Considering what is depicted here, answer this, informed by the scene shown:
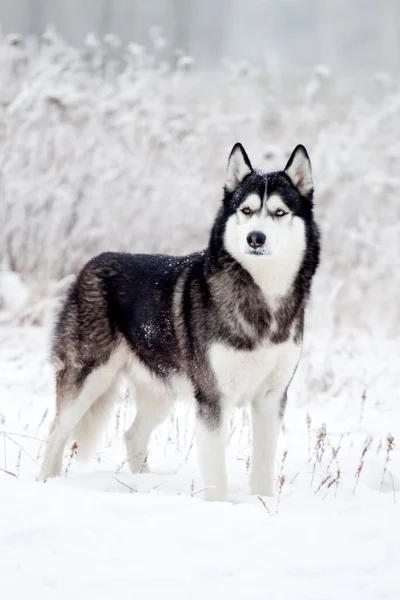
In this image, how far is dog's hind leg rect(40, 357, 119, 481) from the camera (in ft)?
13.7

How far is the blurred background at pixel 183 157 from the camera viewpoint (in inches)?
290

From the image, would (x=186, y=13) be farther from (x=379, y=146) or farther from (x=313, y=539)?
(x=313, y=539)

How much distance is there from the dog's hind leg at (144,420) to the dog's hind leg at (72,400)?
34cm

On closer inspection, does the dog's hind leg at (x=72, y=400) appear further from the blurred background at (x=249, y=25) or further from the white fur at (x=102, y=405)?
the blurred background at (x=249, y=25)

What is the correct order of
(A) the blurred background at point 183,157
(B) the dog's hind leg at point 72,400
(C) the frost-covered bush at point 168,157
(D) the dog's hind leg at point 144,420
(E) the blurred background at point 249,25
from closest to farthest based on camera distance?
1. (B) the dog's hind leg at point 72,400
2. (D) the dog's hind leg at point 144,420
3. (A) the blurred background at point 183,157
4. (C) the frost-covered bush at point 168,157
5. (E) the blurred background at point 249,25

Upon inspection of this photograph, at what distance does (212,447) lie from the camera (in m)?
3.59

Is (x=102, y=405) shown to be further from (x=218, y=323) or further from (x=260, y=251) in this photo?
(x=260, y=251)

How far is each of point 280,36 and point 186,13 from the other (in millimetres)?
1689

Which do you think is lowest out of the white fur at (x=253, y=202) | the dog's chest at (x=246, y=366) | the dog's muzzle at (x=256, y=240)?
the dog's chest at (x=246, y=366)

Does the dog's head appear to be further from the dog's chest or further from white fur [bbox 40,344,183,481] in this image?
white fur [bbox 40,344,183,481]

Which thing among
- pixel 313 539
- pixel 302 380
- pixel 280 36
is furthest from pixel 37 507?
pixel 280 36

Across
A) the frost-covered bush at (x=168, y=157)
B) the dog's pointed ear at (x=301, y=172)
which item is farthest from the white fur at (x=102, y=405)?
the frost-covered bush at (x=168, y=157)

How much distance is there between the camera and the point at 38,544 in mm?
2355

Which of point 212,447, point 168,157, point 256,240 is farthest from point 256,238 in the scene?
point 168,157
